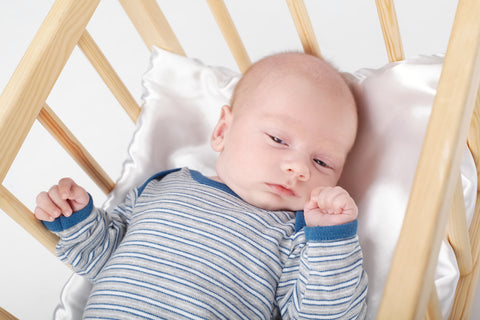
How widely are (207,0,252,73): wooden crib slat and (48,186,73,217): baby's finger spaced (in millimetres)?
483

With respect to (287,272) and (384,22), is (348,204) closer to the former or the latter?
(287,272)

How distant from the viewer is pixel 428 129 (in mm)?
625

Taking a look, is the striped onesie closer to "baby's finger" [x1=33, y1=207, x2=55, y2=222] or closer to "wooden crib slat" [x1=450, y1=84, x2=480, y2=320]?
"baby's finger" [x1=33, y1=207, x2=55, y2=222]

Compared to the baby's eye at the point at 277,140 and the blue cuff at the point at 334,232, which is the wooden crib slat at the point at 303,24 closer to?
the baby's eye at the point at 277,140

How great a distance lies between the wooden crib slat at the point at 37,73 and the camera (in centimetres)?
79

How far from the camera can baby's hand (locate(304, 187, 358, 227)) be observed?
2.58ft

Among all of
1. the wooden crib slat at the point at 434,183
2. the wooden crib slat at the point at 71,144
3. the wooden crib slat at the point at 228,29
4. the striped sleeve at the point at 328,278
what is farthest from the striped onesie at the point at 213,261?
the wooden crib slat at the point at 228,29

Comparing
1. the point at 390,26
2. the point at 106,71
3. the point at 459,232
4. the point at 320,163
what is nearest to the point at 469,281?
the point at 459,232

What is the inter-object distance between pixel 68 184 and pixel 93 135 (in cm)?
91

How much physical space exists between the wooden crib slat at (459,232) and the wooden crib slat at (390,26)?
39cm

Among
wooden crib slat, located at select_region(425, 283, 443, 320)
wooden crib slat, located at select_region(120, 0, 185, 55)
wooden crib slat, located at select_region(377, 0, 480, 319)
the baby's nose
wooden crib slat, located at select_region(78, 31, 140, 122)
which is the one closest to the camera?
wooden crib slat, located at select_region(377, 0, 480, 319)

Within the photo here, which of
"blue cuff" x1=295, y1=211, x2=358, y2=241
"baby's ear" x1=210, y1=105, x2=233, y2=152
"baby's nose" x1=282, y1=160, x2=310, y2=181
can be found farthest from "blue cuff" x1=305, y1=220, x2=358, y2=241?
"baby's ear" x1=210, y1=105, x2=233, y2=152

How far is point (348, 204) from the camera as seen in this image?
2.58 feet

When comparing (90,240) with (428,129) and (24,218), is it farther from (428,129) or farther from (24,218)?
(428,129)
